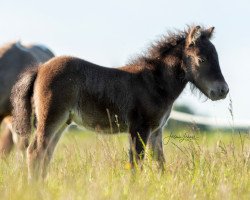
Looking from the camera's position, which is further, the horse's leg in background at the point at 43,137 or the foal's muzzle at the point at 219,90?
the foal's muzzle at the point at 219,90

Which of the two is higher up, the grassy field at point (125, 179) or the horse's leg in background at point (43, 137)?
the horse's leg in background at point (43, 137)

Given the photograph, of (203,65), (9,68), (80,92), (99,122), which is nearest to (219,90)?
(203,65)

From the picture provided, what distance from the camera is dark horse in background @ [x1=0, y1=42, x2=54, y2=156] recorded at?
11.2m

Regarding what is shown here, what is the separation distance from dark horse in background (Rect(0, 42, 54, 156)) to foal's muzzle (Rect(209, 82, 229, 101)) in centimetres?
381

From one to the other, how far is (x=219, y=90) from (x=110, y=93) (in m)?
1.25

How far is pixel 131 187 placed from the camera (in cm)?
615

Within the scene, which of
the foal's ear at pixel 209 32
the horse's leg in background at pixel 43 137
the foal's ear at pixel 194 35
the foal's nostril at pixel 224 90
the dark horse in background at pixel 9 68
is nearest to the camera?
the horse's leg in background at pixel 43 137

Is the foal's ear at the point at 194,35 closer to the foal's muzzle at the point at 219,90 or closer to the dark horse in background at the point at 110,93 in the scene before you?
the dark horse in background at the point at 110,93

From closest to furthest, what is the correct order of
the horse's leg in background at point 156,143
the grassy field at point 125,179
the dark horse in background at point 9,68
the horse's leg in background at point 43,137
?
1. the grassy field at point 125,179
2. the horse's leg in background at point 43,137
3. the horse's leg in background at point 156,143
4. the dark horse in background at point 9,68

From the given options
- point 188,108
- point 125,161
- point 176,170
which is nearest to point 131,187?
point 176,170

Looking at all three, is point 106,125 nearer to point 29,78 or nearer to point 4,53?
point 29,78

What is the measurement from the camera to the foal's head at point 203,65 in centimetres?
819

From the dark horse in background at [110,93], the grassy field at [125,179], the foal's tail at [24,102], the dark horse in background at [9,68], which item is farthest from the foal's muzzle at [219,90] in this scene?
the dark horse in background at [9,68]

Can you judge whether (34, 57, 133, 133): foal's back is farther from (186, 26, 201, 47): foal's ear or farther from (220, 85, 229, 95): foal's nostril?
(220, 85, 229, 95): foal's nostril
